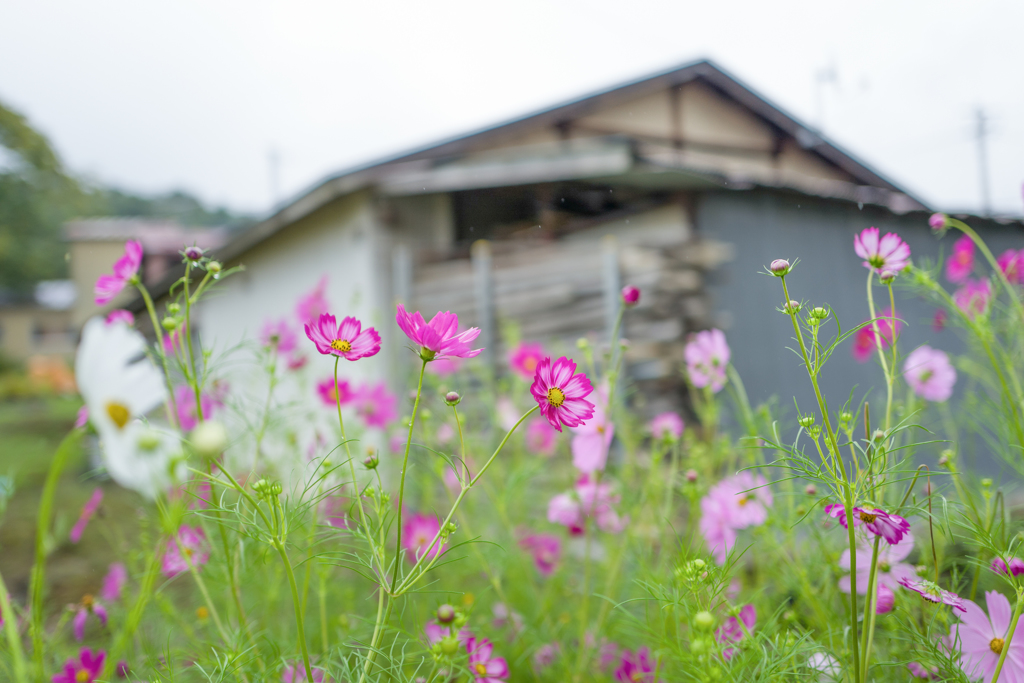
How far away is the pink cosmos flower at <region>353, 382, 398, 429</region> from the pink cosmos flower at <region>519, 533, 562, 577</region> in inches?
14.7

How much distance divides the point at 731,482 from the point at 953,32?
2.22 ft

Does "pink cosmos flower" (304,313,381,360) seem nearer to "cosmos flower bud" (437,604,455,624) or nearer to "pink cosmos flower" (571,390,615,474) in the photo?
"cosmos flower bud" (437,604,455,624)

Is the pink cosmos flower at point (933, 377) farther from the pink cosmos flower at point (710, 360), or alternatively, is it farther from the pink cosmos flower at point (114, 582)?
the pink cosmos flower at point (114, 582)

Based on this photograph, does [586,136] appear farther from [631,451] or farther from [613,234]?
[631,451]

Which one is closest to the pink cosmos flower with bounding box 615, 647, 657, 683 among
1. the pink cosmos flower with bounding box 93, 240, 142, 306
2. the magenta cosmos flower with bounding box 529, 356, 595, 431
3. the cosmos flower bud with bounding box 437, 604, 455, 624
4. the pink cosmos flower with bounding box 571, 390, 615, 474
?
the pink cosmos flower with bounding box 571, 390, 615, 474

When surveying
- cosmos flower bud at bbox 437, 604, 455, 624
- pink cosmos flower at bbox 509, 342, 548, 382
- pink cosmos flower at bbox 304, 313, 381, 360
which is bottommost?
cosmos flower bud at bbox 437, 604, 455, 624

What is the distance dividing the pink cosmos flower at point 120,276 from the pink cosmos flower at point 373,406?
545mm

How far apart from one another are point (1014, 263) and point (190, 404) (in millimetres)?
1268

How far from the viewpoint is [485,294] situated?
2.93 metres

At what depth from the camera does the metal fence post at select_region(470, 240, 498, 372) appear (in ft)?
9.62

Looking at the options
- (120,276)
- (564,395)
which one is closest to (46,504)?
(120,276)

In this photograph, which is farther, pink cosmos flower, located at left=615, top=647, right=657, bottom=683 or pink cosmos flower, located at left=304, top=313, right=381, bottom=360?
pink cosmos flower, located at left=615, top=647, right=657, bottom=683

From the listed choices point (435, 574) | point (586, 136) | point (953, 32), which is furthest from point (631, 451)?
point (586, 136)

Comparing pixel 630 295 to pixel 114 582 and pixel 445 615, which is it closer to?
pixel 445 615
